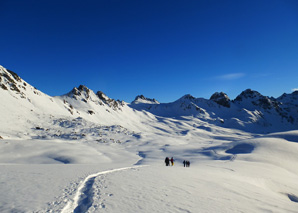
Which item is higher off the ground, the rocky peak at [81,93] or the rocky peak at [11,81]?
the rocky peak at [81,93]

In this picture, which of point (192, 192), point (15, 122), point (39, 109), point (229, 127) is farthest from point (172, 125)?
point (192, 192)

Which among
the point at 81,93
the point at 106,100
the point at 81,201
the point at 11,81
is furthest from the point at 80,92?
the point at 81,201

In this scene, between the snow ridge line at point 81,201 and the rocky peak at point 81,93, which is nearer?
the snow ridge line at point 81,201

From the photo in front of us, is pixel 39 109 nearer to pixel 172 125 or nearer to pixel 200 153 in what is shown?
pixel 200 153

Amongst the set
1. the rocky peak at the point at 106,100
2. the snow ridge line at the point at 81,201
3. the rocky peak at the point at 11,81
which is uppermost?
the rocky peak at the point at 106,100

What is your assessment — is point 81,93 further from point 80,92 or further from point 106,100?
point 106,100

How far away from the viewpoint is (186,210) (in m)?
8.46

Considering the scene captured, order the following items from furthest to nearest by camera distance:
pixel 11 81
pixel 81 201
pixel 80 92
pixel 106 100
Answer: pixel 106 100
pixel 80 92
pixel 11 81
pixel 81 201

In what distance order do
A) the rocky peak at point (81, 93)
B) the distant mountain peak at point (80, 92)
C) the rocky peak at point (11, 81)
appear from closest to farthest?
1. the rocky peak at point (11, 81)
2. the rocky peak at point (81, 93)
3. the distant mountain peak at point (80, 92)

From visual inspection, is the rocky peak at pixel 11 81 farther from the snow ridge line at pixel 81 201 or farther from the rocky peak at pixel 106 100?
the snow ridge line at pixel 81 201

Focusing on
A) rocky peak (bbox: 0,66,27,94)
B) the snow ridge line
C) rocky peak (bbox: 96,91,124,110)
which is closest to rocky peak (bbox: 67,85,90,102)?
rocky peak (bbox: 96,91,124,110)

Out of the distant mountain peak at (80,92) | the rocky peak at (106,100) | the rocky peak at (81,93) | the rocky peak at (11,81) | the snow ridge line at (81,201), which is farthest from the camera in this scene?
the rocky peak at (106,100)

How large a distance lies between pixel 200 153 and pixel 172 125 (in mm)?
122369

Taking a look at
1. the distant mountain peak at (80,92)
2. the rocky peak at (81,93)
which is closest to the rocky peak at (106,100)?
the distant mountain peak at (80,92)
